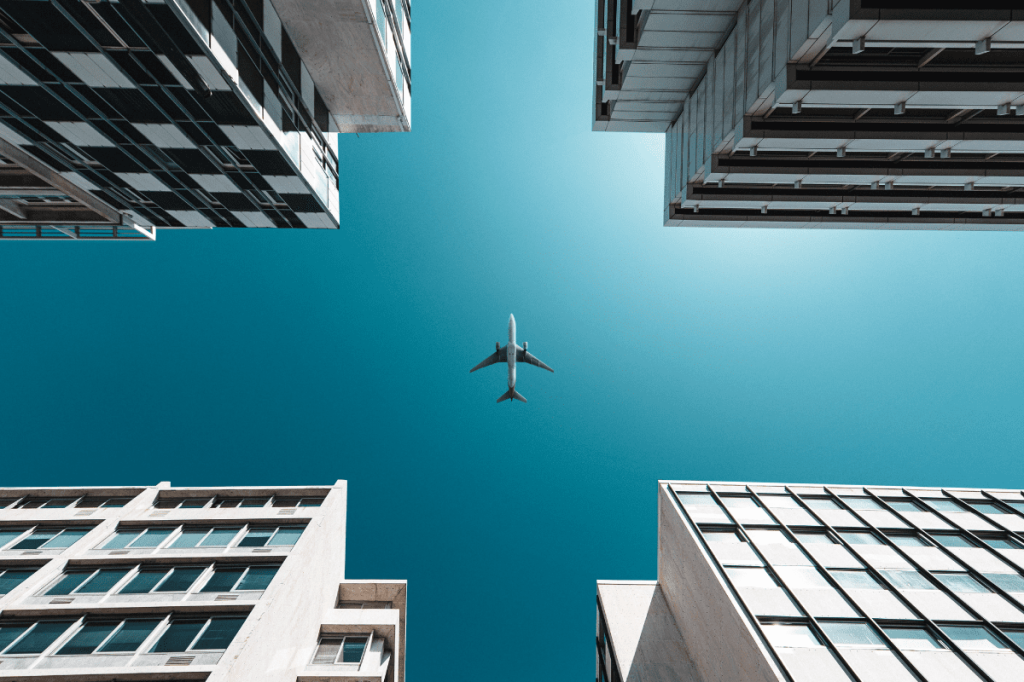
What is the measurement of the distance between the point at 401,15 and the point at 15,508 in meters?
41.8

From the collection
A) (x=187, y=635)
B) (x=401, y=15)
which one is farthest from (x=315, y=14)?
(x=187, y=635)

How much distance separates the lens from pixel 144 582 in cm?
2320

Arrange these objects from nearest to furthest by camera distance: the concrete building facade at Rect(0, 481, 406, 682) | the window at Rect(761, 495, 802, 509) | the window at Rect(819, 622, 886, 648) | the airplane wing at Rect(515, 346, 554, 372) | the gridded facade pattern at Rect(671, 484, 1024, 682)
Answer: the gridded facade pattern at Rect(671, 484, 1024, 682), the window at Rect(819, 622, 886, 648), the concrete building facade at Rect(0, 481, 406, 682), the window at Rect(761, 495, 802, 509), the airplane wing at Rect(515, 346, 554, 372)

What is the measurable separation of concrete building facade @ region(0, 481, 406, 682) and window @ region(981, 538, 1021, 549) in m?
34.7

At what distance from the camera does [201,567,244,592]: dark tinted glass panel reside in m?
23.3

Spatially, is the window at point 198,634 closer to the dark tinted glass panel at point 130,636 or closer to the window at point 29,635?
the dark tinted glass panel at point 130,636

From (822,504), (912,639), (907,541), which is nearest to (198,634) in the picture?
(912,639)

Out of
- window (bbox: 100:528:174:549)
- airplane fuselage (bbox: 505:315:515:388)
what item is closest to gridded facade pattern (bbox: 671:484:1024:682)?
airplane fuselage (bbox: 505:315:515:388)

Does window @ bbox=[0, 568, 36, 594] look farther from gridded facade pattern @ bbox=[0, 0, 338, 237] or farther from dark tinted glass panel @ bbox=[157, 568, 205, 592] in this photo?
gridded facade pattern @ bbox=[0, 0, 338, 237]

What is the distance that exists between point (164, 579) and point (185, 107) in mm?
23351

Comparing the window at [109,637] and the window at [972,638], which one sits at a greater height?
the window at [972,638]

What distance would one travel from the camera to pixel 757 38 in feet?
51.4

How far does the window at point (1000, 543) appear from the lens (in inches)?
966

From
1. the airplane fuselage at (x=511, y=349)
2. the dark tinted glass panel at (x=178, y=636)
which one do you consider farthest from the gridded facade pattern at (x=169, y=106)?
the airplane fuselage at (x=511, y=349)
